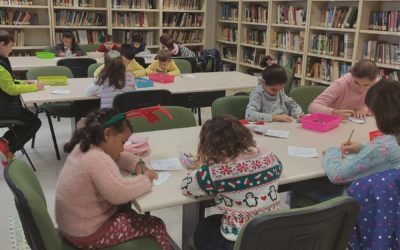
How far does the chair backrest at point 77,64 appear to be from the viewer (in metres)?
5.10

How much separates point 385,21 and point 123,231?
433 centimetres

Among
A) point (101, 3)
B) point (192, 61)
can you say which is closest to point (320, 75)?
point (192, 61)

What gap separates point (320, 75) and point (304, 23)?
0.79m

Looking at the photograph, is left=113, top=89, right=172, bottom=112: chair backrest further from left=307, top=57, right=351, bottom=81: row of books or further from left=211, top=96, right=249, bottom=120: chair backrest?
left=307, top=57, right=351, bottom=81: row of books

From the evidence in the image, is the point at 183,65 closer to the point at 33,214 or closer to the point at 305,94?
the point at 305,94

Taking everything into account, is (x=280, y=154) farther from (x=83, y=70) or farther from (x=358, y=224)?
(x=83, y=70)

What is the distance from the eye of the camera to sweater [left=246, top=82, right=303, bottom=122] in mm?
2793

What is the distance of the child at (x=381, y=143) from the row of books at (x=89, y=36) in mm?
5973

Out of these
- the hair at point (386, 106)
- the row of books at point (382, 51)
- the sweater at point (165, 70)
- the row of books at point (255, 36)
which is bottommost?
the sweater at point (165, 70)

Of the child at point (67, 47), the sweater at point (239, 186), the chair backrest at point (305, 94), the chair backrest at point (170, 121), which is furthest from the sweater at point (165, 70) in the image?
the sweater at point (239, 186)

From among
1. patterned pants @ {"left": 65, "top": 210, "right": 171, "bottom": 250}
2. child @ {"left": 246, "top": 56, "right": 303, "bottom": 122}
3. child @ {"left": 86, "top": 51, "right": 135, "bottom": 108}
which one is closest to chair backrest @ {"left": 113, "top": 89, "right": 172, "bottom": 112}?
child @ {"left": 86, "top": 51, "right": 135, "bottom": 108}

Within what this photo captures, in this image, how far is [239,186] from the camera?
1.58m

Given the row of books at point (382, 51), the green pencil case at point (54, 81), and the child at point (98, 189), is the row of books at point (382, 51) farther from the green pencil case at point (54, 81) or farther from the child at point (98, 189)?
the child at point (98, 189)

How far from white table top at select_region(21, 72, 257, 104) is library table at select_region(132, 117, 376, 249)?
131cm
